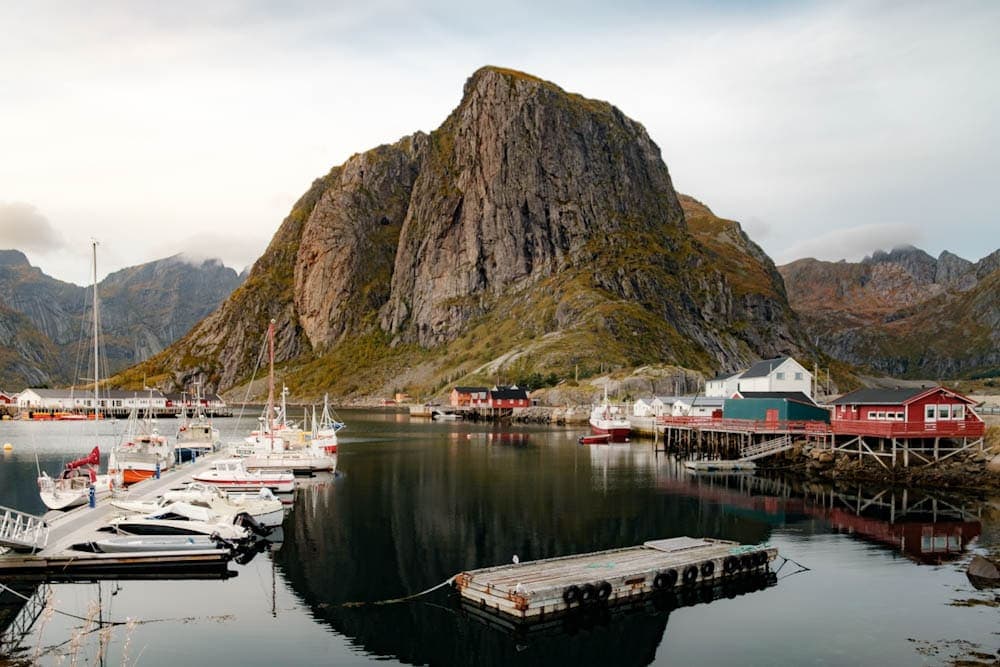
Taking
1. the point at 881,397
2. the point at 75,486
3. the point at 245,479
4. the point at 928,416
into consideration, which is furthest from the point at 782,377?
the point at 75,486

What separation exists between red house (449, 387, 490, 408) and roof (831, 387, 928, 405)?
115440mm

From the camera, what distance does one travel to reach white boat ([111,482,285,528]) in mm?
43125

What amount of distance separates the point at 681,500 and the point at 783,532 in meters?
11.6

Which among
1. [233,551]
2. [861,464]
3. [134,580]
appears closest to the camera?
[134,580]

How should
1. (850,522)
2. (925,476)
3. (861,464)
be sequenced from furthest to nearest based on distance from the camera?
(861,464), (925,476), (850,522)

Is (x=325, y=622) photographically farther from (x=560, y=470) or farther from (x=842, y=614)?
(x=560, y=470)

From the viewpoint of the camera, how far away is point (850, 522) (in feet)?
162

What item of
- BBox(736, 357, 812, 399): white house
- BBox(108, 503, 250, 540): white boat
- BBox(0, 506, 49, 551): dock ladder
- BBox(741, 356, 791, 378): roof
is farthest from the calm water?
BBox(741, 356, 791, 378): roof

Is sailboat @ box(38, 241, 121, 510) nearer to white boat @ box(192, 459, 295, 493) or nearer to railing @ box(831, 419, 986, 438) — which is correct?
white boat @ box(192, 459, 295, 493)

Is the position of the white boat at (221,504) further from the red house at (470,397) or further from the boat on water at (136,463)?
the red house at (470,397)

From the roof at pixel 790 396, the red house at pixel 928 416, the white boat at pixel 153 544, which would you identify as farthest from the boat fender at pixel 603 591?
the roof at pixel 790 396

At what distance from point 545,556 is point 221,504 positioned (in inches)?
735

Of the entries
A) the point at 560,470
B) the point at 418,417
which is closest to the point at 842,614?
the point at 560,470

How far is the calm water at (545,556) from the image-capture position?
1044 inches
